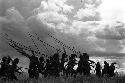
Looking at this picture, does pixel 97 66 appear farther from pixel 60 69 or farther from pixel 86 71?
pixel 60 69

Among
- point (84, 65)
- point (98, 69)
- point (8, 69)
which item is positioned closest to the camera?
point (8, 69)

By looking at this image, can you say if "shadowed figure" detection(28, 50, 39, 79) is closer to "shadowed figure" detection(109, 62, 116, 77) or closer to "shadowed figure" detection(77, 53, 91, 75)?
"shadowed figure" detection(77, 53, 91, 75)

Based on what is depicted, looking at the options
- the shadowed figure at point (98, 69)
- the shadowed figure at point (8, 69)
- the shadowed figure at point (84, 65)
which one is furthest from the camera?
the shadowed figure at point (84, 65)

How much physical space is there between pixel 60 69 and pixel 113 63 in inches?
228

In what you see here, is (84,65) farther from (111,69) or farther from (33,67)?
(33,67)

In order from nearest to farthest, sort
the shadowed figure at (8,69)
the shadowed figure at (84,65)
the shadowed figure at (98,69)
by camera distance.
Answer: the shadowed figure at (8,69), the shadowed figure at (98,69), the shadowed figure at (84,65)

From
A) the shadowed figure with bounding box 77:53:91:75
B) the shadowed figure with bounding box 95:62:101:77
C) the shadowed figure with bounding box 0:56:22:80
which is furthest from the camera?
the shadowed figure with bounding box 77:53:91:75

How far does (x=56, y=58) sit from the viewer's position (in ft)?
90.5

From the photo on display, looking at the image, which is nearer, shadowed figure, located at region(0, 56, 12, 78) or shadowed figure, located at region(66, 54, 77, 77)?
shadowed figure, located at region(0, 56, 12, 78)

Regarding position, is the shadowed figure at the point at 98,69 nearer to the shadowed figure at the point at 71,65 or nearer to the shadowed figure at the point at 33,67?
the shadowed figure at the point at 71,65

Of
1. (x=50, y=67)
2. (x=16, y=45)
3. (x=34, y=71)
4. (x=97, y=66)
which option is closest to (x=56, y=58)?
(x=50, y=67)

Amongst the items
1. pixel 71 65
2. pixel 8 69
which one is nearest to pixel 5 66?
pixel 8 69

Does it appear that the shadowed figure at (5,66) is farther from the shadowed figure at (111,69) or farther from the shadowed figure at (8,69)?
the shadowed figure at (111,69)

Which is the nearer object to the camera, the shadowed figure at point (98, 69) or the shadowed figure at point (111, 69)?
the shadowed figure at point (111, 69)
